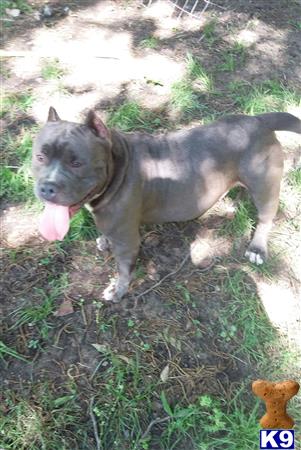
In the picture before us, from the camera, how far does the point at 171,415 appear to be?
294 centimetres

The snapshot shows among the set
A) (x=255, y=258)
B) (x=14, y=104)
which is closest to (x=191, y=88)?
(x=14, y=104)

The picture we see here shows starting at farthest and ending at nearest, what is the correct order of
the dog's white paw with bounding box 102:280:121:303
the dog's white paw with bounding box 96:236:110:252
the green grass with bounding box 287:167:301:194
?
the green grass with bounding box 287:167:301:194 < the dog's white paw with bounding box 96:236:110:252 < the dog's white paw with bounding box 102:280:121:303

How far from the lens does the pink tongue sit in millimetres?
2898

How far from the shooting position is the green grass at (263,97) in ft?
15.3

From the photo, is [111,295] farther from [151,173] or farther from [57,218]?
[151,173]

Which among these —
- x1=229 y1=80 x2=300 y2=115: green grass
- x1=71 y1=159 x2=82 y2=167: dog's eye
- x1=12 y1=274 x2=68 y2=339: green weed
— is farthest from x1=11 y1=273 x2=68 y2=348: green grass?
x1=229 y1=80 x2=300 y2=115: green grass

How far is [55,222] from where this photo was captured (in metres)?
2.91

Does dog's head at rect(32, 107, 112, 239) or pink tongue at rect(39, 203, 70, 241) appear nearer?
dog's head at rect(32, 107, 112, 239)

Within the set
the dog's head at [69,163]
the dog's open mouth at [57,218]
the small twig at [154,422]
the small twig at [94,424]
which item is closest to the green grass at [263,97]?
the dog's head at [69,163]

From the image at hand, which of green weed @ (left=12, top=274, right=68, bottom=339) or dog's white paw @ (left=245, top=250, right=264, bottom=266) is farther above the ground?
dog's white paw @ (left=245, top=250, right=264, bottom=266)

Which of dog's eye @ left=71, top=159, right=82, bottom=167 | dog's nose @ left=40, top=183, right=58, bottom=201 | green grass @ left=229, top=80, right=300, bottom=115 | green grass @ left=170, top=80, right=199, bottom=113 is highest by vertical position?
dog's eye @ left=71, top=159, right=82, bottom=167

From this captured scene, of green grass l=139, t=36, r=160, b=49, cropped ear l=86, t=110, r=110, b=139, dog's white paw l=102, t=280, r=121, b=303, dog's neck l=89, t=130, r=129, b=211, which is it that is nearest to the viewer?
cropped ear l=86, t=110, r=110, b=139

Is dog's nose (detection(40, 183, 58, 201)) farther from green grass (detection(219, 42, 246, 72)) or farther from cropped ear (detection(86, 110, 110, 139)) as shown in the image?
green grass (detection(219, 42, 246, 72))

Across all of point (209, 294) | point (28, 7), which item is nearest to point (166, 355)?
point (209, 294)
